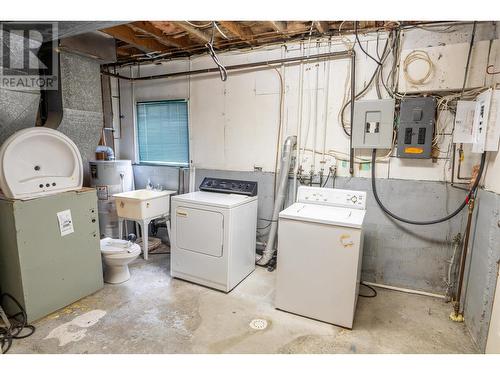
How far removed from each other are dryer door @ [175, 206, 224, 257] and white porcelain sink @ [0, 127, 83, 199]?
1.01 meters

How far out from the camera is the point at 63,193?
236 cm

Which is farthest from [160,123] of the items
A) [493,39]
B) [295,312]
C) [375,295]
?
[493,39]

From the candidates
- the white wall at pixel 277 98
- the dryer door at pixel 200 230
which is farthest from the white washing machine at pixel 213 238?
the white wall at pixel 277 98

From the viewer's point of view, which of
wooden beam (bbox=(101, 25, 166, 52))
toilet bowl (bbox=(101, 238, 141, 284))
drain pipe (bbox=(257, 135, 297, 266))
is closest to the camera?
toilet bowl (bbox=(101, 238, 141, 284))

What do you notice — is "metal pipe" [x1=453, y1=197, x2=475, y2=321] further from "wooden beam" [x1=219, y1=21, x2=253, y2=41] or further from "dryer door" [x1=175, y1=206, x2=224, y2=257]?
"wooden beam" [x1=219, y1=21, x2=253, y2=41]

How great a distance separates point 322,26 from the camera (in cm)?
268

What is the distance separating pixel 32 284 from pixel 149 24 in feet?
8.58

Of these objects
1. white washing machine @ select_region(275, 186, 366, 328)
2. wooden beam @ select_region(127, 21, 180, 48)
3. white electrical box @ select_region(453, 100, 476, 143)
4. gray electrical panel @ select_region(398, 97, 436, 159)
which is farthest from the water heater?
white electrical box @ select_region(453, 100, 476, 143)

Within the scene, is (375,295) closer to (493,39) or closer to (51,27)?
(493,39)

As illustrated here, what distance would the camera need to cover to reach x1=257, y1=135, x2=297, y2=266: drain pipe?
3.01m

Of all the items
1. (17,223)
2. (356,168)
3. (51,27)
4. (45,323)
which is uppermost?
(51,27)

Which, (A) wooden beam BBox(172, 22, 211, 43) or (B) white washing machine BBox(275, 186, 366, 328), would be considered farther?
(A) wooden beam BBox(172, 22, 211, 43)

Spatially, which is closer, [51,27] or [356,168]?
[51,27]

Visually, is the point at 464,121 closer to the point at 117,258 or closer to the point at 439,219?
the point at 439,219
